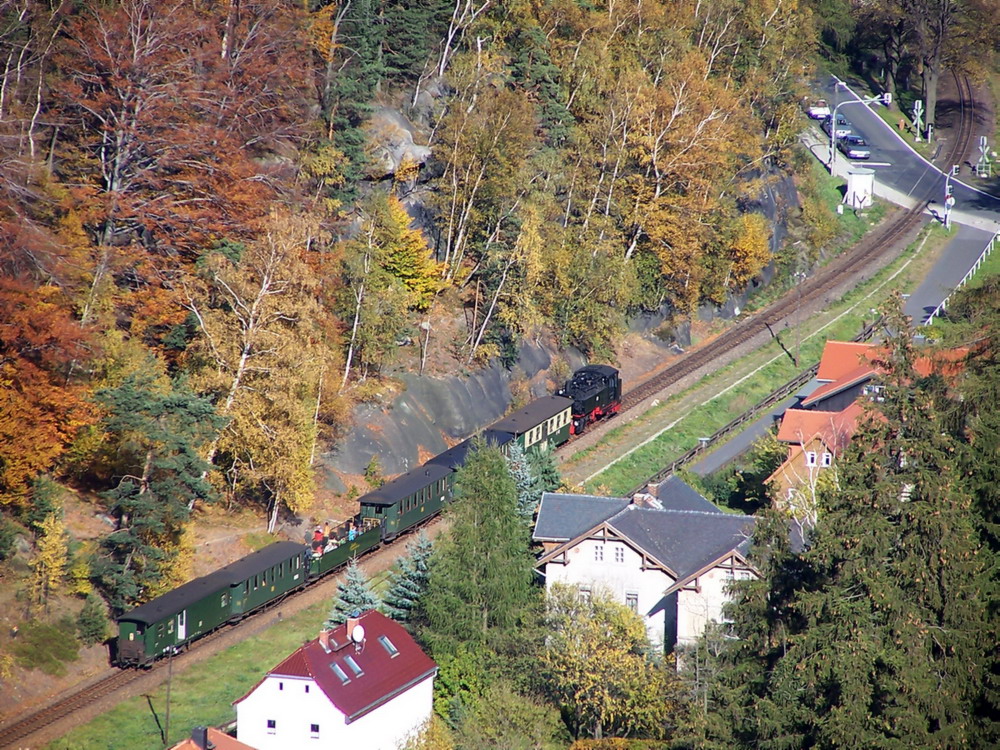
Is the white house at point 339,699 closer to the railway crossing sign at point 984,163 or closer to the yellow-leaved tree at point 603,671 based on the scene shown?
the yellow-leaved tree at point 603,671

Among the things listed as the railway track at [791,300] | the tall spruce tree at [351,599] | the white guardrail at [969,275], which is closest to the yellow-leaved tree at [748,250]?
A: the railway track at [791,300]

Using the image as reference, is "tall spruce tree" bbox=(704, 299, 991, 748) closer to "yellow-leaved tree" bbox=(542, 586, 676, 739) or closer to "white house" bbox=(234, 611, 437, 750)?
"yellow-leaved tree" bbox=(542, 586, 676, 739)

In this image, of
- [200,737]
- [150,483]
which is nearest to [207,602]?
[150,483]

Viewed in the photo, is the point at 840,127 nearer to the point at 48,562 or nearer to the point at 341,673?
the point at 341,673

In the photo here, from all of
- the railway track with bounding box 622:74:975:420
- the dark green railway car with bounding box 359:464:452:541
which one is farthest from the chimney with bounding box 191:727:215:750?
the railway track with bounding box 622:74:975:420

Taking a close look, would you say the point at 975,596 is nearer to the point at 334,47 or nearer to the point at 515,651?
the point at 515,651
